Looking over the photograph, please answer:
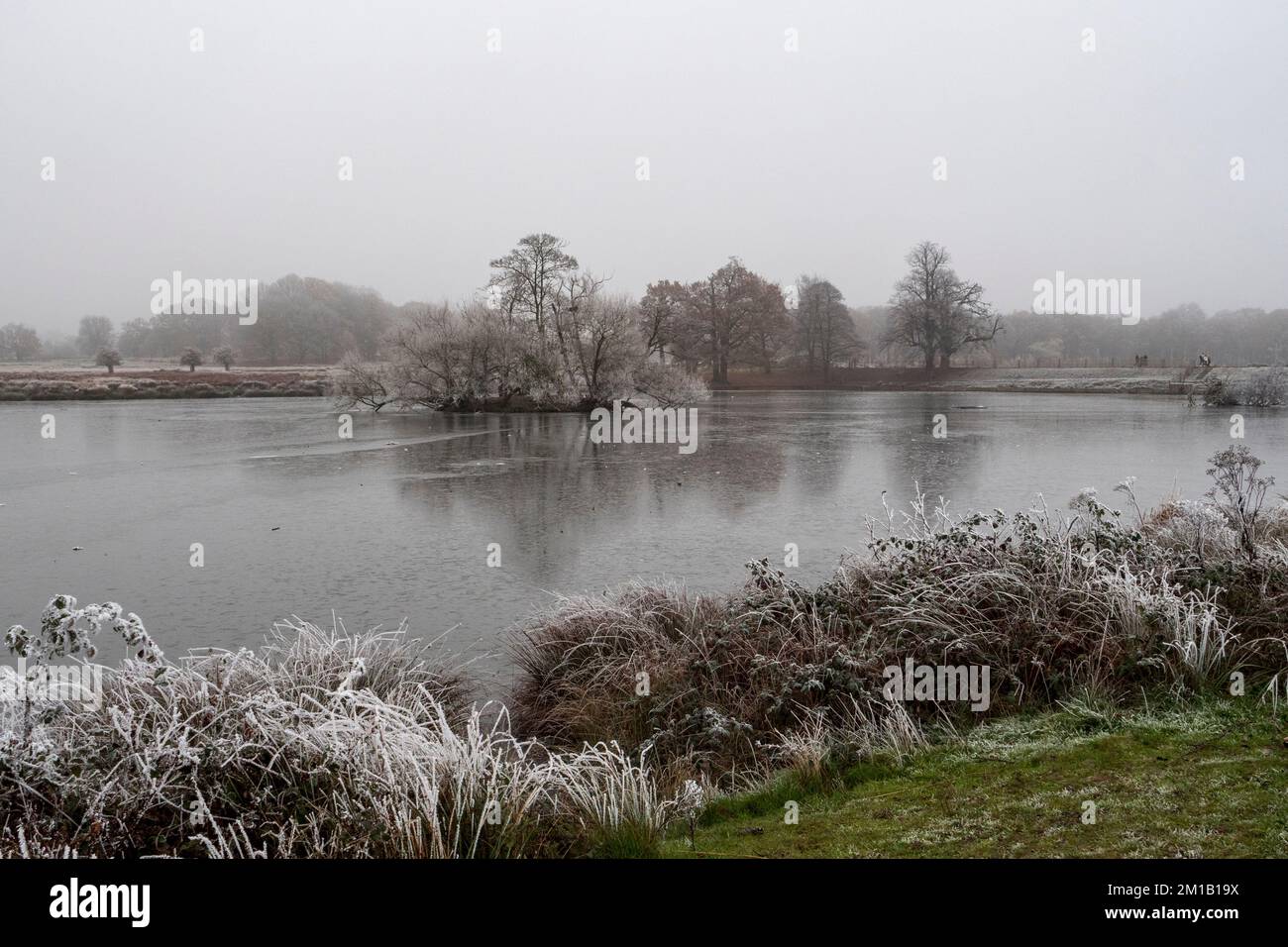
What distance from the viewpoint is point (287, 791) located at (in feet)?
13.0

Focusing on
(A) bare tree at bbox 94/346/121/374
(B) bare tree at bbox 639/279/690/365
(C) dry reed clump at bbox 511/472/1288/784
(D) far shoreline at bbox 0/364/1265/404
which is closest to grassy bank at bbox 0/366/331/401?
(D) far shoreline at bbox 0/364/1265/404

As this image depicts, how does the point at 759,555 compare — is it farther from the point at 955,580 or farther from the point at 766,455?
the point at 766,455

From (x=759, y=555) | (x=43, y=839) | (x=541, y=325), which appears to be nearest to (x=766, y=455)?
(x=759, y=555)

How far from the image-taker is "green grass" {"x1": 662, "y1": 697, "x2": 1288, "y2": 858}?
3.43m

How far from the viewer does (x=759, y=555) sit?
10.5 m

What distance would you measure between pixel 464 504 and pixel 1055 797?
12.0 m

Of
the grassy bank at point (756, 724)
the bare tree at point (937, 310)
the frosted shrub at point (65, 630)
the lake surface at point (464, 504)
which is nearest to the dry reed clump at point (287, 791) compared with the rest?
the grassy bank at point (756, 724)

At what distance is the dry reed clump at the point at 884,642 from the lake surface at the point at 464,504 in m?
1.15

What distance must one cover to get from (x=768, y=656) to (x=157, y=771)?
424 cm

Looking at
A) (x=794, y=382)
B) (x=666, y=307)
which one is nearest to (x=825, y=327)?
(x=794, y=382)

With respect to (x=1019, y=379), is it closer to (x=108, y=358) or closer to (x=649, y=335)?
(x=649, y=335)

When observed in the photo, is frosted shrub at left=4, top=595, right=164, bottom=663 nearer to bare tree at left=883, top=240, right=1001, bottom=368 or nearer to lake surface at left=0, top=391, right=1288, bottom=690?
lake surface at left=0, top=391, right=1288, bottom=690

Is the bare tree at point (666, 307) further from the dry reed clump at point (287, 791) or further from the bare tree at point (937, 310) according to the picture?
the dry reed clump at point (287, 791)

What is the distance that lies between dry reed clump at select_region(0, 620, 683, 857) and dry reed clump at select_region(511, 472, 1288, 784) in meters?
1.22
